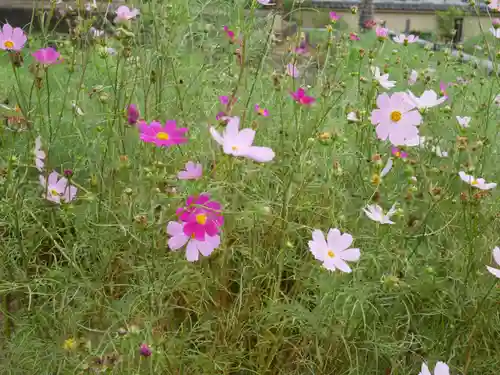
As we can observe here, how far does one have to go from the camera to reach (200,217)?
74 centimetres

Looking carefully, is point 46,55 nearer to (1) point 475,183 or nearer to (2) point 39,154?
(2) point 39,154

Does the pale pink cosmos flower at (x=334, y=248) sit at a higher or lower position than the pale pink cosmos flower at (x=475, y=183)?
lower

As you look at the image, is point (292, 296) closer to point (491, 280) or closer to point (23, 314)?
point (491, 280)

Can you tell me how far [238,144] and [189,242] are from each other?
0.15m

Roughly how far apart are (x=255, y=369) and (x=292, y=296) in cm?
14

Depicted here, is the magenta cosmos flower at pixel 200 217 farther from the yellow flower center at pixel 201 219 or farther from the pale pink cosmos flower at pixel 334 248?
the pale pink cosmos flower at pixel 334 248

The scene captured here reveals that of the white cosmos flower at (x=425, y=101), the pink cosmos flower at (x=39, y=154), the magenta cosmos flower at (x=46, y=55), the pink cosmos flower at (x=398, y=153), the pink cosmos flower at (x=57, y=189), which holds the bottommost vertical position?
the pink cosmos flower at (x=57, y=189)

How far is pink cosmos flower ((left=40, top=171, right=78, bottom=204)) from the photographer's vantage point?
2.97 feet

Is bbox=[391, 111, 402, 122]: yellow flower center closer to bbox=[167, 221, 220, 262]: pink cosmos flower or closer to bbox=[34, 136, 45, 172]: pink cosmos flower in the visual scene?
bbox=[167, 221, 220, 262]: pink cosmos flower

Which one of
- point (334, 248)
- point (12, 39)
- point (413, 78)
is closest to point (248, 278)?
point (334, 248)

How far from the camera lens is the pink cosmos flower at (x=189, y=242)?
771 mm

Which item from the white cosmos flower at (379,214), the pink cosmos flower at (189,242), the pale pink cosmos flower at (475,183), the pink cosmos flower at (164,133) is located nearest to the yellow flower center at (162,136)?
the pink cosmos flower at (164,133)

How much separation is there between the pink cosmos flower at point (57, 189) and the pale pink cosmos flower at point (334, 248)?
0.38 meters

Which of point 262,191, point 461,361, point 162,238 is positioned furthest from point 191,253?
point 461,361
